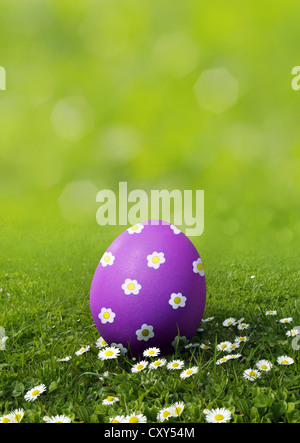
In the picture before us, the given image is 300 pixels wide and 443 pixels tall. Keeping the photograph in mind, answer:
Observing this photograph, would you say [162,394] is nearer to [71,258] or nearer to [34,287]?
[34,287]

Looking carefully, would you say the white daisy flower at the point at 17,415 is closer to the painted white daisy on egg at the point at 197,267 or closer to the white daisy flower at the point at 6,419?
Answer: the white daisy flower at the point at 6,419

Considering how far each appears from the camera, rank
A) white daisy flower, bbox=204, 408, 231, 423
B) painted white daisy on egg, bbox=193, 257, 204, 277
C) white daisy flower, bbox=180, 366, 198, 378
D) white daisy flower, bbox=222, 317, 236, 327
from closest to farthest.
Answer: white daisy flower, bbox=204, 408, 231, 423
white daisy flower, bbox=180, 366, 198, 378
painted white daisy on egg, bbox=193, 257, 204, 277
white daisy flower, bbox=222, 317, 236, 327

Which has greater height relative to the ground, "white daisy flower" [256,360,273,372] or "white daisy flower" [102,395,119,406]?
"white daisy flower" [256,360,273,372]

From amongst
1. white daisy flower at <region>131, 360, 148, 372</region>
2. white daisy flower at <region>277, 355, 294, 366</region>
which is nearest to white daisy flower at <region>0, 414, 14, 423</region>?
white daisy flower at <region>131, 360, 148, 372</region>

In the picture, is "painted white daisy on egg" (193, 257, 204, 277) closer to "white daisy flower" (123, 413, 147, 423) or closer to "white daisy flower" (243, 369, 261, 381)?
"white daisy flower" (243, 369, 261, 381)

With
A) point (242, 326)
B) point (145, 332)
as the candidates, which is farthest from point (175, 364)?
point (242, 326)
